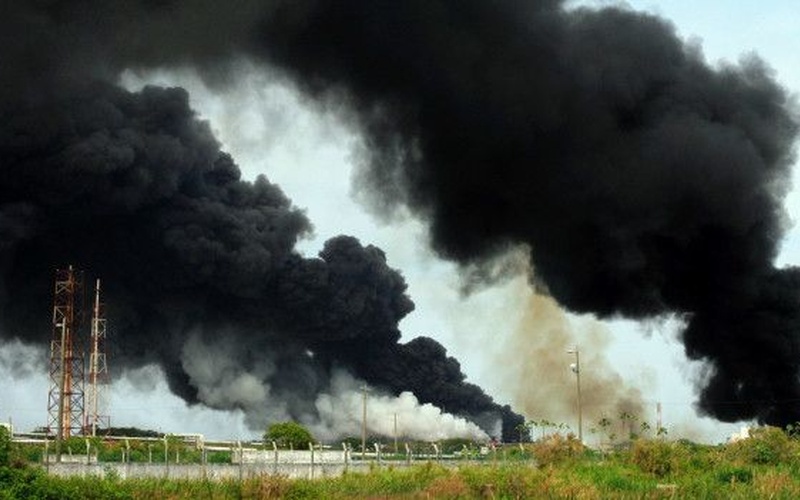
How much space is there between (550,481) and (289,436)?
46.9m

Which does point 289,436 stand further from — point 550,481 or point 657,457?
point 550,481

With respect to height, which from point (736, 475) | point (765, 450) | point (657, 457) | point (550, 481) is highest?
point (765, 450)

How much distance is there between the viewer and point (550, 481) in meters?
32.8

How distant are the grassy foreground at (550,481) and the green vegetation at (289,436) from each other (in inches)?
1196

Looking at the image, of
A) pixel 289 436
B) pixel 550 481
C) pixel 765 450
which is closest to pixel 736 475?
pixel 550 481

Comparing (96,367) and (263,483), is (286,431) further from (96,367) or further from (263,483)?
(263,483)

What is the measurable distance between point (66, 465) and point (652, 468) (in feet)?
77.7

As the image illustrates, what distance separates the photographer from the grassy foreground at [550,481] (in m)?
25.0

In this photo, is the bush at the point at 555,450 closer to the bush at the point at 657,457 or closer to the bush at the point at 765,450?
the bush at the point at 657,457

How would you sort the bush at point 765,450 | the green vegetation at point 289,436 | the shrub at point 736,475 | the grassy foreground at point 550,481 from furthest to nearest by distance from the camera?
the green vegetation at point 289,436
the bush at point 765,450
the shrub at point 736,475
the grassy foreground at point 550,481

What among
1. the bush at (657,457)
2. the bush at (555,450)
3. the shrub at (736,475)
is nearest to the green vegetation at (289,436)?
the bush at (555,450)

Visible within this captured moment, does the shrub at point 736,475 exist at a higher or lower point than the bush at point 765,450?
lower

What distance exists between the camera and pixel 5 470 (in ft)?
73.4

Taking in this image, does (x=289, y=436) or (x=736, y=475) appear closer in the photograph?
(x=736, y=475)
